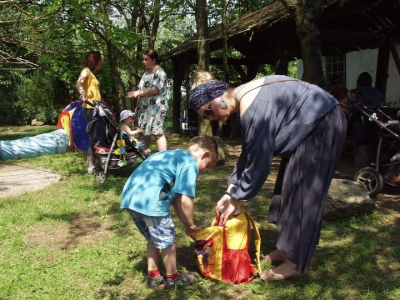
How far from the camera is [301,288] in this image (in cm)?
293

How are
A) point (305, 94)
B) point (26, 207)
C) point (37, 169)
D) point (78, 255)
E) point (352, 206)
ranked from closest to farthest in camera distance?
point (305, 94), point (78, 255), point (352, 206), point (26, 207), point (37, 169)

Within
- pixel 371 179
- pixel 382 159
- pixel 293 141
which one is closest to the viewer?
pixel 293 141

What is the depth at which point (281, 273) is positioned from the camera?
303cm

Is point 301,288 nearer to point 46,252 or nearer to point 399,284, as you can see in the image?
point 399,284

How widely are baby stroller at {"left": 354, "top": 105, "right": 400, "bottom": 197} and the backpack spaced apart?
257 cm

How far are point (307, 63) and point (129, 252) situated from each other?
12.1ft

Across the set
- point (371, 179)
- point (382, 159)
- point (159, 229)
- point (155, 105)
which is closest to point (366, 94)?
point (382, 159)

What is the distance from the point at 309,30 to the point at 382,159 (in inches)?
75.3

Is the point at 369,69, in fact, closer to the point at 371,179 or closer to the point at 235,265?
the point at 371,179

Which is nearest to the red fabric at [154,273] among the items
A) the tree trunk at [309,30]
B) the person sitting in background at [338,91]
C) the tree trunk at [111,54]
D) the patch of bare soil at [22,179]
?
the patch of bare soil at [22,179]

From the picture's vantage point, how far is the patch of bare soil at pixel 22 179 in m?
5.71

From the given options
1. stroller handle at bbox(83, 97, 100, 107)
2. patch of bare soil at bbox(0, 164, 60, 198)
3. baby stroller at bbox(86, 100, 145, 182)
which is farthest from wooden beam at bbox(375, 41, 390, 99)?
patch of bare soil at bbox(0, 164, 60, 198)

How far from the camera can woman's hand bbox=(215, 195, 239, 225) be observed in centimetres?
281

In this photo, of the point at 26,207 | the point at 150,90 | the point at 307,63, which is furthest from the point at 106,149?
the point at 307,63
